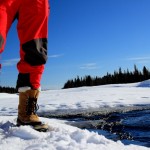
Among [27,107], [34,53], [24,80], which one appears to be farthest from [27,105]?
[34,53]

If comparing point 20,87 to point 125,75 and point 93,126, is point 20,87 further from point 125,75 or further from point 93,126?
point 125,75

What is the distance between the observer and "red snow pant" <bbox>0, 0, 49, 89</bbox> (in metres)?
3.22

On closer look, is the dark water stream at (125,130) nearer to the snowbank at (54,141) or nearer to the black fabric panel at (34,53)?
the snowbank at (54,141)

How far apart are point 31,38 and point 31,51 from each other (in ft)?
0.41

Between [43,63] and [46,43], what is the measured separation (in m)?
0.21

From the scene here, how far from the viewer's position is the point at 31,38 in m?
3.24

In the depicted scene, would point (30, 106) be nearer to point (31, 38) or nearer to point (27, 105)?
point (27, 105)

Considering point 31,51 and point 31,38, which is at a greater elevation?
point 31,38

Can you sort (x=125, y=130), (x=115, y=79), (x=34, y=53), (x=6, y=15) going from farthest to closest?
(x=115, y=79) → (x=125, y=130) → (x=34, y=53) → (x=6, y=15)

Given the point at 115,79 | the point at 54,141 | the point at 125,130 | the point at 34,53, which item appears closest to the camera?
the point at 54,141

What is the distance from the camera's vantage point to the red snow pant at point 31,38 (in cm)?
322

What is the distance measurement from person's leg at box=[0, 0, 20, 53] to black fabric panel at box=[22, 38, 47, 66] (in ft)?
0.87

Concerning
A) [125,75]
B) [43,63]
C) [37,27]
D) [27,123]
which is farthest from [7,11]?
[125,75]

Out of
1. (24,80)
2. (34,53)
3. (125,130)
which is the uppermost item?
(34,53)
